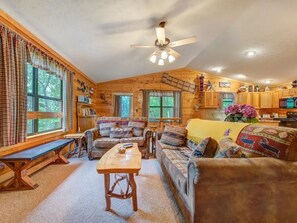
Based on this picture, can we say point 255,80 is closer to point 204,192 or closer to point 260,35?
point 260,35

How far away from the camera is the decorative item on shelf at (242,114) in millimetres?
2379

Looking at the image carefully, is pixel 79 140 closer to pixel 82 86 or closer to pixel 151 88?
pixel 82 86

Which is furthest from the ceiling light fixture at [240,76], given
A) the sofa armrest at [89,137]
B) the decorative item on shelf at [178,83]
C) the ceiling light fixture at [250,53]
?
the sofa armrest at [89,137]

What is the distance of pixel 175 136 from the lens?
3.31 m

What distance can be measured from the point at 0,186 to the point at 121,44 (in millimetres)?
3148

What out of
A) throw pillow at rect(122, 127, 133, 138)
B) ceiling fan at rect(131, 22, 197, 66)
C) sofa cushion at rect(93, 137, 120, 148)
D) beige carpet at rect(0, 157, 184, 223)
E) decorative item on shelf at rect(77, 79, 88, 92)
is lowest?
beige carpet at rect(0, 157, 184, 223)

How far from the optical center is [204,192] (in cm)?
137

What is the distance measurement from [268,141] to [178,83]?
17.9ft

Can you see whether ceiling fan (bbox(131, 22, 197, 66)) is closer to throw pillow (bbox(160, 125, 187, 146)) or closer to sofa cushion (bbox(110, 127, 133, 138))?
throw pillow (bbox(160, 125, 187, 146))

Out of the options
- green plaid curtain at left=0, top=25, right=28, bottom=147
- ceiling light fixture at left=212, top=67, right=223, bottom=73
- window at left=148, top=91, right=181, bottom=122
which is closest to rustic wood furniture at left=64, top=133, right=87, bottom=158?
green plaid curtain at left=0, top=25, right=28, bottom=147

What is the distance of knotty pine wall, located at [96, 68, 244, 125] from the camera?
679 cm

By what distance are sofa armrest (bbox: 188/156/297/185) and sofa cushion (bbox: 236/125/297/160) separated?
115mm

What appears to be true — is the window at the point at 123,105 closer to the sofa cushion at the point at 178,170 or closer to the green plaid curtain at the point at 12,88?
the green plaid curtain at the point at 12,88

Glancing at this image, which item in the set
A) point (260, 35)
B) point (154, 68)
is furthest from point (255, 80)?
Result: point (154, 68)
